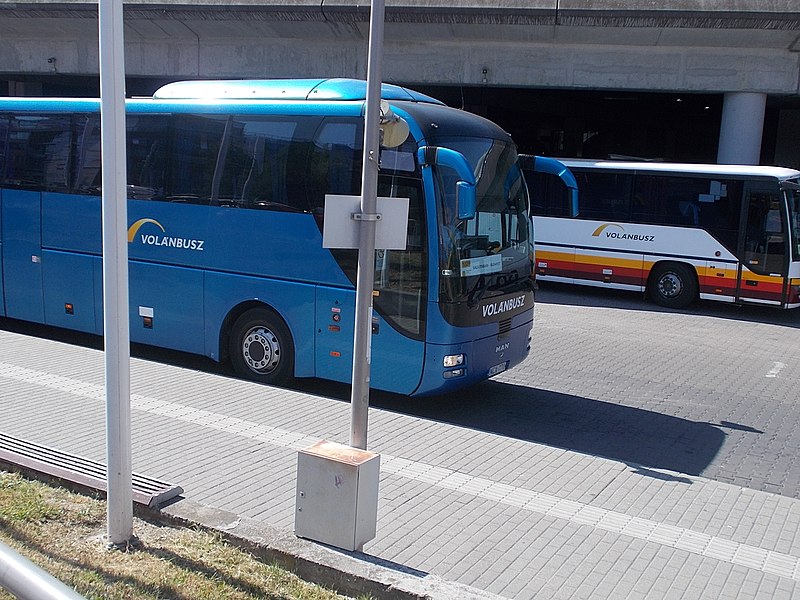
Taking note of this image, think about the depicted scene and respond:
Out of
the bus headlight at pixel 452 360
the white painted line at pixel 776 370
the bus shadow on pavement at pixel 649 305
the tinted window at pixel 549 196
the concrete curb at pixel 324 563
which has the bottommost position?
the bus shadow on pavement at pixel 649 305

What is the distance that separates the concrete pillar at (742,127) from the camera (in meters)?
19.9

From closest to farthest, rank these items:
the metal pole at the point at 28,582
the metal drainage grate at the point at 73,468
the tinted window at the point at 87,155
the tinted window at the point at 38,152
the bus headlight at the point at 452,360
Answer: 1. the metal pole at the point at 28,582
2. the metal drainage grate at the point at 73,468
3. the bus headlight at the point at 452,360
4. the tinted window at the point at 87,155
5. the tinted window at the point at 38,152

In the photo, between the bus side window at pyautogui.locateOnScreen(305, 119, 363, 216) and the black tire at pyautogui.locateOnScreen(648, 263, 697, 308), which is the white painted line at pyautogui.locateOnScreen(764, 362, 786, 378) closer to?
the black tire at pyautogui.locateOnScreen(648, 263, 697, 308)

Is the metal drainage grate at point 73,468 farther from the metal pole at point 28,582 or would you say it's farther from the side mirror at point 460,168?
the side mirror at point 460,168

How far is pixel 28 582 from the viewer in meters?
2.46

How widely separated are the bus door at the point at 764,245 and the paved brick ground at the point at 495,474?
6.76m

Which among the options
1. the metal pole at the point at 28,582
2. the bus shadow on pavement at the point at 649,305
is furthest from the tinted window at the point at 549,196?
the metal pole at the point at 28,582

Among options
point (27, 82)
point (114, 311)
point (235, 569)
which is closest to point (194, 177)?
point (114, 311)

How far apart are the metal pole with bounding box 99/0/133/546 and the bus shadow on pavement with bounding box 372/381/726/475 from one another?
4237 mm

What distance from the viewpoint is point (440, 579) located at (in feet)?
15.0

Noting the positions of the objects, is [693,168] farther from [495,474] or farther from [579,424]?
[495,474]

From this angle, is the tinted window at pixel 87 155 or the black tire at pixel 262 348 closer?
the black tire at pixel 262 348

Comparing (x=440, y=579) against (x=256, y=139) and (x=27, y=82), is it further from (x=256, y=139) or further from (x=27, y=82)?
(x=27, y=82)

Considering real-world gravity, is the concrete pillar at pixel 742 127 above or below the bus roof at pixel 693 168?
above
